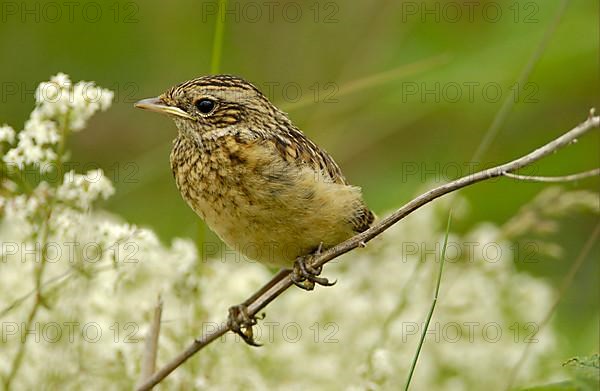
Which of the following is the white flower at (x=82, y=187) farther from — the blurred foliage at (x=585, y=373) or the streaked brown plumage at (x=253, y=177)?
the blurred foliage at (x=585, y=373)

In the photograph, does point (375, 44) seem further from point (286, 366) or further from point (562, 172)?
point (286, 366)

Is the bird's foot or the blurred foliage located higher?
the bird's foot

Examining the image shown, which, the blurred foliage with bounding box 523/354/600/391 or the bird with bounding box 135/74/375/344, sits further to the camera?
the bird with bounding box 135/74/375/344

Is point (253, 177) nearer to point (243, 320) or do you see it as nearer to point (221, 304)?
point (243, 320)

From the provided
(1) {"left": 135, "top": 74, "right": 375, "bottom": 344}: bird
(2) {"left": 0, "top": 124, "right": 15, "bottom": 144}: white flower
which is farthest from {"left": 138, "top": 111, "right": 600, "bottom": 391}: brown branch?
(2) {"left": 0, "top": 124, "right": 15, "bottom": 144}: white flower

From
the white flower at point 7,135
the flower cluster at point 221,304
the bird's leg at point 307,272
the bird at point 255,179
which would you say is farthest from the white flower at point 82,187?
the bird's leg at point 307,272

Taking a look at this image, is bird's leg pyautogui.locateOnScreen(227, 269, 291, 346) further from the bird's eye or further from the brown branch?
the bird's eye

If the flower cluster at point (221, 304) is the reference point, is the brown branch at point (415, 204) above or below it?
below
